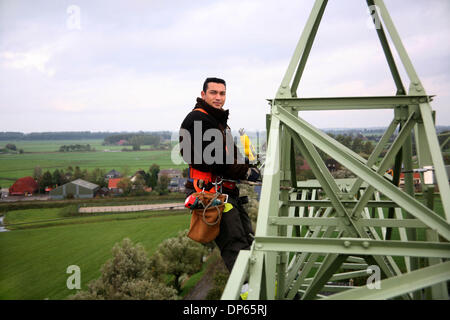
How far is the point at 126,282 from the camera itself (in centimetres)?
4556

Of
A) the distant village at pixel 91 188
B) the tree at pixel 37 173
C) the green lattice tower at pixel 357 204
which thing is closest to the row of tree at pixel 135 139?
the distant village at pixel 91 188

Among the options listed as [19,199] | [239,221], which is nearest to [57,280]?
[19,199]

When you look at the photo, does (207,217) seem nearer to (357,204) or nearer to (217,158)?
(217,158)

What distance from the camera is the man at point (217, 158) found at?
4820 millimetres

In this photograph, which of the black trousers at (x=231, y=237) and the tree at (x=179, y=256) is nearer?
the black trousers at (x=231, y=237)

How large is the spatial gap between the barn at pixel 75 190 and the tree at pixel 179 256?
58.9 meters

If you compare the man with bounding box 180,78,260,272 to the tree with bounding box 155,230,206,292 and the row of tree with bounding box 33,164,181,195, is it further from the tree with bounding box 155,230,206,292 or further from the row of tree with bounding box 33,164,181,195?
the row of tree with bounding box 33,164,181,195

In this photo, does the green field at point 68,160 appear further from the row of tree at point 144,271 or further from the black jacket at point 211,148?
the black jacket at point 211,148

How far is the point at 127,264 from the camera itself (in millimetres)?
47938

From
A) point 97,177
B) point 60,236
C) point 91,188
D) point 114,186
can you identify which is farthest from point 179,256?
point 97,177

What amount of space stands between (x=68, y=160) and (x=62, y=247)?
62.8 m

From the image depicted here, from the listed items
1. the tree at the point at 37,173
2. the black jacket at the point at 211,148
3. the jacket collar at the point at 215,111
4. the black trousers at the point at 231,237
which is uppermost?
the jacket collar at the point at 215,111
